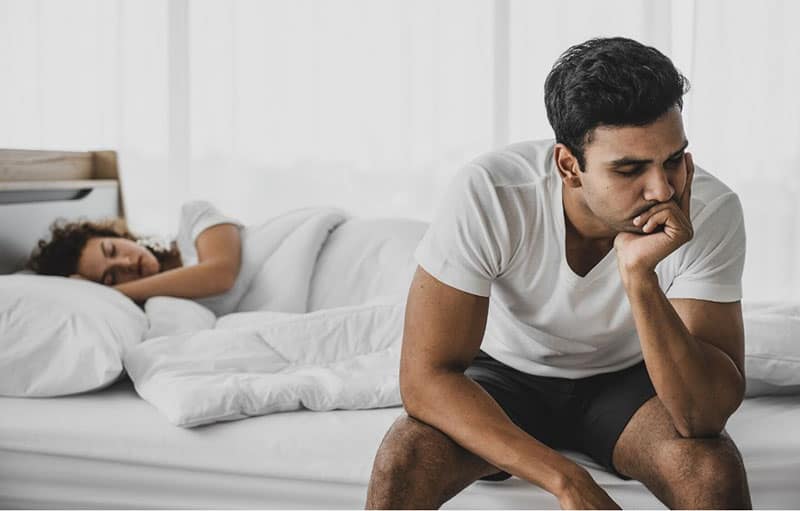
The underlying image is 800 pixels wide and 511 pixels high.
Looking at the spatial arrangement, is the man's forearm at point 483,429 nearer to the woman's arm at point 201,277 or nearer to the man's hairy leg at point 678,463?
the man's hairy leg at point 678,463

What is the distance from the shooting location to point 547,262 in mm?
1405

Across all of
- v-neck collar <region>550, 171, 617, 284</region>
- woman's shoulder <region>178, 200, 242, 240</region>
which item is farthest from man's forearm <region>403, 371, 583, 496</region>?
woman's shoulder <region>178, 200, 242, 240</region>

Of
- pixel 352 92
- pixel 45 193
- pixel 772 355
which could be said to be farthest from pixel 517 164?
pixel 352 92

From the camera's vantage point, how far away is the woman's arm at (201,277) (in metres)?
2.17

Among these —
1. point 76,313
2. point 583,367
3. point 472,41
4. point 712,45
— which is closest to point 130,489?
point 76,313

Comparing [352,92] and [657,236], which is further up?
[352,92]

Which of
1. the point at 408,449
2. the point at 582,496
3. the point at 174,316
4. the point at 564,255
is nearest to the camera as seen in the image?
the point at 582,496

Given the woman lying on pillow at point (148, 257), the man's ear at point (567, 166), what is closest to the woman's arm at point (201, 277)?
the woman lying on pillow at point (148, 257)

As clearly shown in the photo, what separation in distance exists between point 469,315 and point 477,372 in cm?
19

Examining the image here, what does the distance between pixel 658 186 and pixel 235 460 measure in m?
0.81

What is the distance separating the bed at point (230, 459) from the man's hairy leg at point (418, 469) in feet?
0.44

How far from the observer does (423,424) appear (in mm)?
1334

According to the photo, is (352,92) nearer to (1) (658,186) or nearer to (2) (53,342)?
(2) (53,342)

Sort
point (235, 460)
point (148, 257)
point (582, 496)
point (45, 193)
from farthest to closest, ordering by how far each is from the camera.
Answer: point (45, 193), point (148, 257), point (235, 460), point (582, 496)
